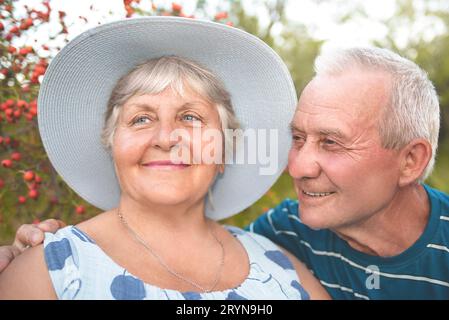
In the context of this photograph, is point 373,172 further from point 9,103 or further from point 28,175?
point 9,103

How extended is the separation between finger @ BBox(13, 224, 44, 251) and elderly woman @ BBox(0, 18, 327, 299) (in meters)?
0.06

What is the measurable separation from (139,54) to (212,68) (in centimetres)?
35

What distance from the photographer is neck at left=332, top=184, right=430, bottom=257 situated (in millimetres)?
2436

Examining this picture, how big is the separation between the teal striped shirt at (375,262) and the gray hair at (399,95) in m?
0.35

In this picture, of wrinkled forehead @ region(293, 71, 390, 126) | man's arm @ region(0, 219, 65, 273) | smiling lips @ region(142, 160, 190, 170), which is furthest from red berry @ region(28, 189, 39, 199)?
wrinkled forehead @ region(293, 71, 390, 126)

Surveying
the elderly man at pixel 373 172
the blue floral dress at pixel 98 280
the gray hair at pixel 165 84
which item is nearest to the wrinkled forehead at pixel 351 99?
the elderly man at pixel 373 172

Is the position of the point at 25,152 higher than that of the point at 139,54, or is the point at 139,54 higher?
the point at 139,54

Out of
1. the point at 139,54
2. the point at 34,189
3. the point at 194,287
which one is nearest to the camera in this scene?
the point at 194,287

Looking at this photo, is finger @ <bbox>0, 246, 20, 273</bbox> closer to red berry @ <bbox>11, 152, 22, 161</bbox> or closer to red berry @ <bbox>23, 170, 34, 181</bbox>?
red berry @ <bbox>23, 170, 34, 181</bbox>

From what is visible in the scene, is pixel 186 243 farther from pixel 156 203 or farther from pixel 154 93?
pixel 154 93

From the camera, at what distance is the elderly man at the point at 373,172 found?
7.56 feet

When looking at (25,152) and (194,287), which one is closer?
(194,287)

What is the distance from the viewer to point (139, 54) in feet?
7.43
